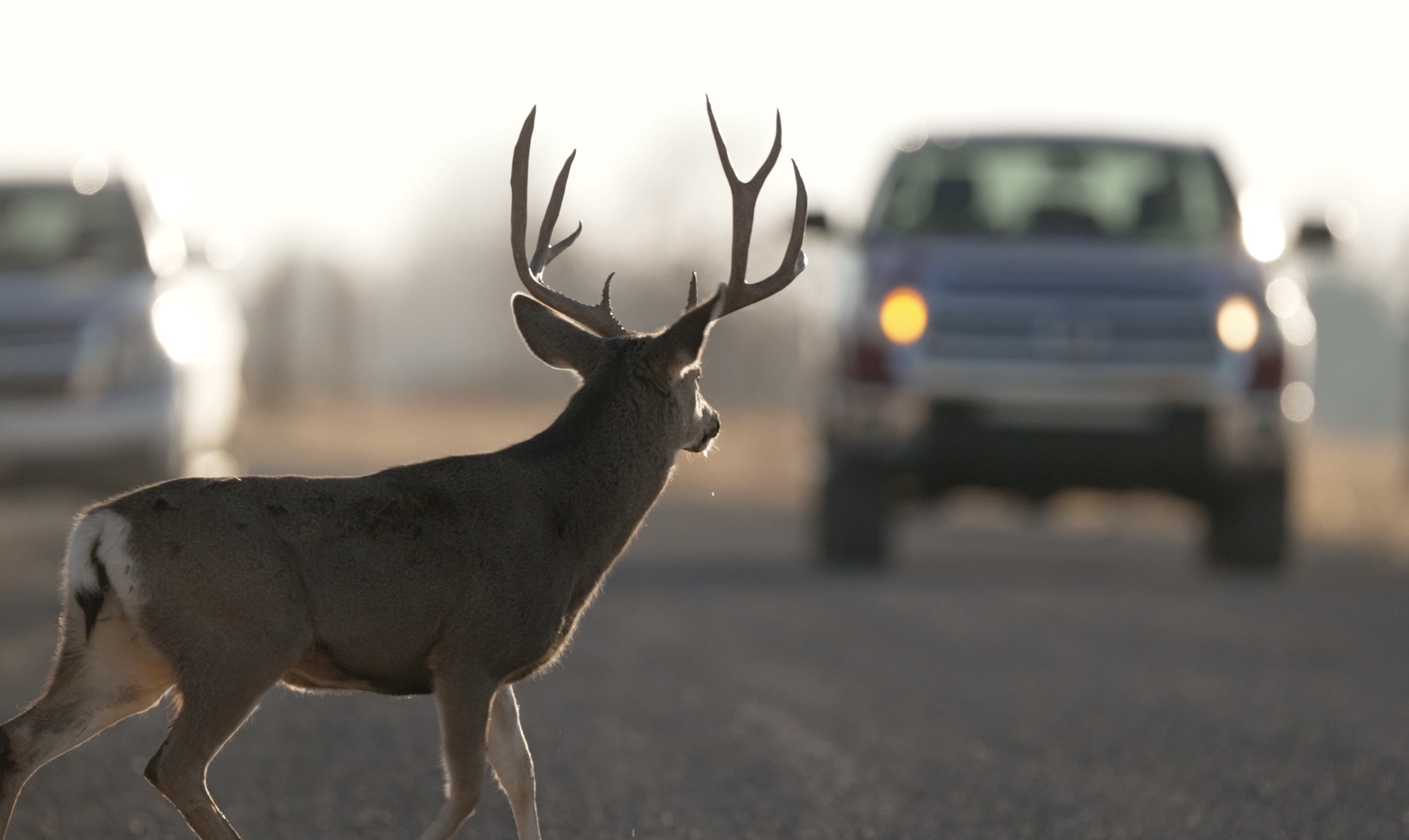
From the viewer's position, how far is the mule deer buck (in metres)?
5.12

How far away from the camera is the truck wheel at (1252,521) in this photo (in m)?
13.6

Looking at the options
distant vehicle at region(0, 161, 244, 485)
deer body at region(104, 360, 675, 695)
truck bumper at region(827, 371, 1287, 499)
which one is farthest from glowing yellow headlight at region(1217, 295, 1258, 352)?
deer body at region(104, 360, 675, 695)

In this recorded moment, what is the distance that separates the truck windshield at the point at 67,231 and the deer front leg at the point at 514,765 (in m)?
9.80

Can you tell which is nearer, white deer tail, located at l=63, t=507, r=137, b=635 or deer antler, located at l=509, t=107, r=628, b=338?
white deer tail, located at l=63, t=507, r=137, b=635

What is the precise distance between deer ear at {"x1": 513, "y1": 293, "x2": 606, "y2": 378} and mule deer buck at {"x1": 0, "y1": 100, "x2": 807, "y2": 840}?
1.05 feet

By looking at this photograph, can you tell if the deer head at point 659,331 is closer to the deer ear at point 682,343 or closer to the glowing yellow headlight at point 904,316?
the deer ear at point 682,343

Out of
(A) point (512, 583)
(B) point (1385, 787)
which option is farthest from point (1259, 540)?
(A) point (512, 583)

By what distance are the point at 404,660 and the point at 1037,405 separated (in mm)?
8326

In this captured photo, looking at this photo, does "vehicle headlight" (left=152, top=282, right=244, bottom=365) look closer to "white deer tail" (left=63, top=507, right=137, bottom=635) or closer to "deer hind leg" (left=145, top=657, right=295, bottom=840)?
"white deer tail" (left=63, top=507, right=137, bottom=635)

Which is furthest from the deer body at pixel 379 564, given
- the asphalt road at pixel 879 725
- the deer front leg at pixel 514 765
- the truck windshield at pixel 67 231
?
the truck windshield at pixel 67 231

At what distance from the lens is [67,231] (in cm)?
1560

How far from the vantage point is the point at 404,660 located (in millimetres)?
5312

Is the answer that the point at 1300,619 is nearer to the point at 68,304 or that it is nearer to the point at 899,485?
the point at 899,485

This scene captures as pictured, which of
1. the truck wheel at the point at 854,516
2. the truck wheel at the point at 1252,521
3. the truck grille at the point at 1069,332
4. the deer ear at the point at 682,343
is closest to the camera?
the deer ear at the point at 682,343
